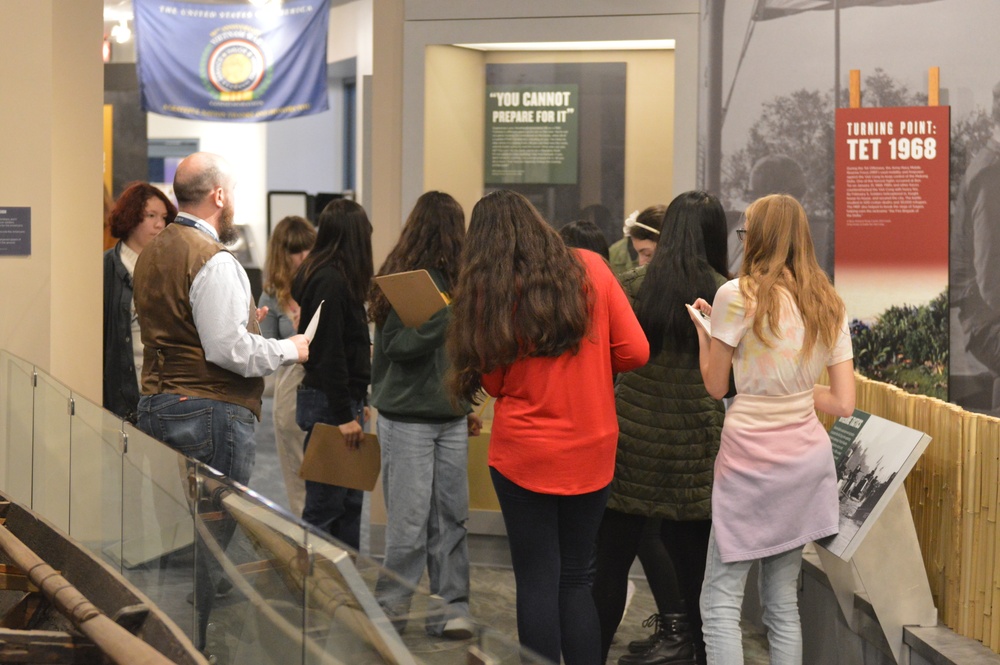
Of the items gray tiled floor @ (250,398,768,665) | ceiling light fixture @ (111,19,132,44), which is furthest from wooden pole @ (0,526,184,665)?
ceiling light fixture @ (111,19,132,44)

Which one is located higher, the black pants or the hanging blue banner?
the hanging blue banner

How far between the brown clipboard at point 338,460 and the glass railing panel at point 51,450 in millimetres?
943

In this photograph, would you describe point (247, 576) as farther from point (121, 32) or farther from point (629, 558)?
point (121, 32)

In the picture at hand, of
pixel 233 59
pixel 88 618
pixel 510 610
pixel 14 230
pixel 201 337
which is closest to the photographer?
pixel 88 618

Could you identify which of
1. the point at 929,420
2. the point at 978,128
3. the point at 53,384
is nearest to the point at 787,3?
the point at 978,128

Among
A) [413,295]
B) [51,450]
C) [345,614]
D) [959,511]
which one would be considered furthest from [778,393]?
[51,450]

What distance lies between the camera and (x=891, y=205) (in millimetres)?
4934

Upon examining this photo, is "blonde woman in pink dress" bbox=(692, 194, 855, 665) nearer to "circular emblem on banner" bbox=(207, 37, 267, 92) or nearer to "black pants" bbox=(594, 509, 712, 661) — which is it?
"black pants" bbox=(594, 509, 712, 661)

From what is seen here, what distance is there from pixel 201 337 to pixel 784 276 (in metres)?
1.62

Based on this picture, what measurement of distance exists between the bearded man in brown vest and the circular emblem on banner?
16.0 ft

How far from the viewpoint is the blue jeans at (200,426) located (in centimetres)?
327

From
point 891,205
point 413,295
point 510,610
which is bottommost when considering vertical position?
point 510,610

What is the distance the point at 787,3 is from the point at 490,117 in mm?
1464

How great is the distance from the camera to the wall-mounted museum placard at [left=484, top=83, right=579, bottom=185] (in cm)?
543
